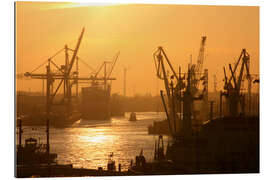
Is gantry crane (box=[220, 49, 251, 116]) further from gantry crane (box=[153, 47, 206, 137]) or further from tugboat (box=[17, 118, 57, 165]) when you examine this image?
tugboat (box=[17, 118, 57, 165])

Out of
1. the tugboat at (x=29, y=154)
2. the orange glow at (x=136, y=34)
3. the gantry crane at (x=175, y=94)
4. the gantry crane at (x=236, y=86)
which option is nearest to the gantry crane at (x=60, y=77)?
the orange glow at (x=136, y=34)

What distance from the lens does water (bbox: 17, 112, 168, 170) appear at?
12508 mm

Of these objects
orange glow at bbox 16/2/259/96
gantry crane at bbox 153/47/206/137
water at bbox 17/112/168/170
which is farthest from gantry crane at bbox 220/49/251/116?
water at bbox 17/112/168/170

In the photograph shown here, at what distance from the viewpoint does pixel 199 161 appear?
11188 millimetres

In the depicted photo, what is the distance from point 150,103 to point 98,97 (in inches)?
174

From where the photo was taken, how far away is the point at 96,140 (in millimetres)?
13172

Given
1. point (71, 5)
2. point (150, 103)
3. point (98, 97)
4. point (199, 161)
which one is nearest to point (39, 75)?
point (71, 5)

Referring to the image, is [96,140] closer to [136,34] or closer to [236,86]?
[136,34]

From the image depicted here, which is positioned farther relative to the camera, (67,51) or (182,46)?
(182,46)

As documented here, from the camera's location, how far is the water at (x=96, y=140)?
12508 millimetres

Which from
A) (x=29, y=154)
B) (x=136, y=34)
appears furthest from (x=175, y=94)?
(x=29, y=154)

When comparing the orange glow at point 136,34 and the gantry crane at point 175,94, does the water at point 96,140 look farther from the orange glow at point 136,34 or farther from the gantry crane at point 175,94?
the orange glow at point 136,34
